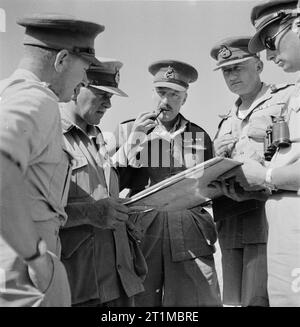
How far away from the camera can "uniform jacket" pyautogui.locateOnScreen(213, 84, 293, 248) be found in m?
3.63

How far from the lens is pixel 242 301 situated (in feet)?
12.0

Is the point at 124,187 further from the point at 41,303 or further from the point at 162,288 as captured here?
the point at 41,303

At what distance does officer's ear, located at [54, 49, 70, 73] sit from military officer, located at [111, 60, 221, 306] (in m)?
1.60

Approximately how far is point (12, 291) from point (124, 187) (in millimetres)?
2072

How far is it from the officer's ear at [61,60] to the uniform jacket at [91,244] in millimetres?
761

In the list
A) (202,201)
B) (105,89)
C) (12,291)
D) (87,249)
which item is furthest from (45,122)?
(202,201)

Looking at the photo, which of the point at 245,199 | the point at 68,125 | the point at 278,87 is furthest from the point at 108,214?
the point at 278,87

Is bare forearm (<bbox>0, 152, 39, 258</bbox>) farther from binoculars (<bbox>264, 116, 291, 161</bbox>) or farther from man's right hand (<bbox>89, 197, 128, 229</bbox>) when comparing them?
binoculars (<bbox>264, 116, 291, 161</bbox>)

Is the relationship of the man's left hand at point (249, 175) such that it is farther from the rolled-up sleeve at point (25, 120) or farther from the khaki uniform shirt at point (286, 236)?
the rolled-up sleeve at point (25, 120)

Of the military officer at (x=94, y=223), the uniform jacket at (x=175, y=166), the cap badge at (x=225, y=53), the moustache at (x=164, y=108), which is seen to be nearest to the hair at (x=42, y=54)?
the military officer at (x=94, y=223)

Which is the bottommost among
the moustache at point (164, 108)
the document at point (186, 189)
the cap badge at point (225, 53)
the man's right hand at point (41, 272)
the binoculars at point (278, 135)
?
the man's right hand at point (41, 272)

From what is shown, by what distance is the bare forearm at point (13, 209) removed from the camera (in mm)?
1956

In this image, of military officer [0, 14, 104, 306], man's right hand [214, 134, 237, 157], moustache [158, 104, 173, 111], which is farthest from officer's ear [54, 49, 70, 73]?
moustache [158, 104, 173, 111]

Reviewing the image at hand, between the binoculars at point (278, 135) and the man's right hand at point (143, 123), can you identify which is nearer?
the binoculars at point (278, 135)
